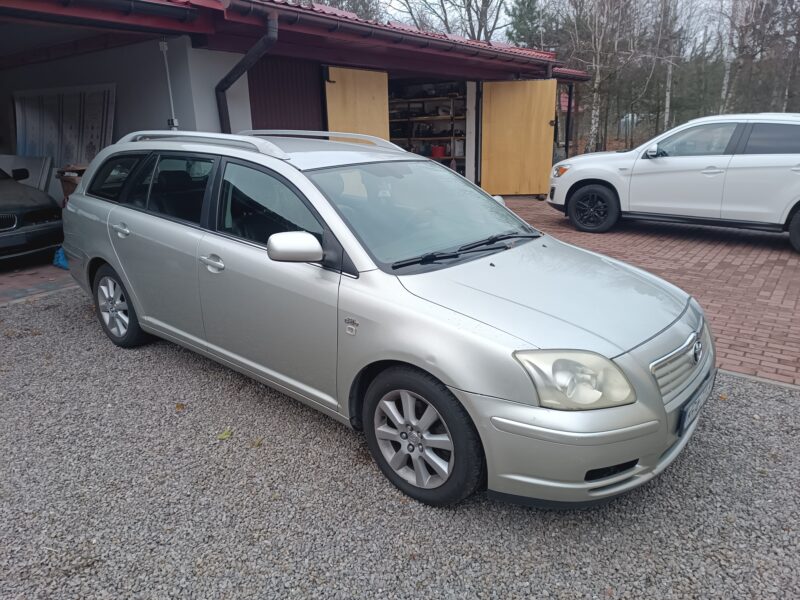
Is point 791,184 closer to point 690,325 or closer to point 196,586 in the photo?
point 690,325

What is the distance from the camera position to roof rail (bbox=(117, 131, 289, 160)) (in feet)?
11.1

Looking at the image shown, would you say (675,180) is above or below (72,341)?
above

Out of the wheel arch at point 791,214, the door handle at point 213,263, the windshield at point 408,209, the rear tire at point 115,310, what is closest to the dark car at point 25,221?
the rear tire at point 115,310

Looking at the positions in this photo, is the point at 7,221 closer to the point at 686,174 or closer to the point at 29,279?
the point at 29,279

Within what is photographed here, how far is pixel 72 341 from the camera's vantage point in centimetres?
475

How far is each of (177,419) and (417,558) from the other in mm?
1847

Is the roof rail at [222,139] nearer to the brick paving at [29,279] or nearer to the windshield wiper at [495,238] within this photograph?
the windshield wiper at [495,238]

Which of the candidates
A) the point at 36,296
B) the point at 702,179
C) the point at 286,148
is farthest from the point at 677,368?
the point at 702,179

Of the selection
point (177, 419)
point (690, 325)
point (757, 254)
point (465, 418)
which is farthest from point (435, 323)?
point (757, 254)

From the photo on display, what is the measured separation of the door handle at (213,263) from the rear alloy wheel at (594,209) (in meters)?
6.84

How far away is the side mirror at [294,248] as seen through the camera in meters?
2.77

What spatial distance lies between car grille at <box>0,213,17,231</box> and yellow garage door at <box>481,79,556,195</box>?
27.8 feet

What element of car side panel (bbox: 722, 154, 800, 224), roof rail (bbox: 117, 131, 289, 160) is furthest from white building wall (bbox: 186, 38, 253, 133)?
car side panel (bbox: 722, 154, 800, 224)

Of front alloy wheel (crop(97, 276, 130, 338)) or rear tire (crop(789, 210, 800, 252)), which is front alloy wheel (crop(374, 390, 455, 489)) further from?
rear tire (crop(789, 210, 800, 252))
